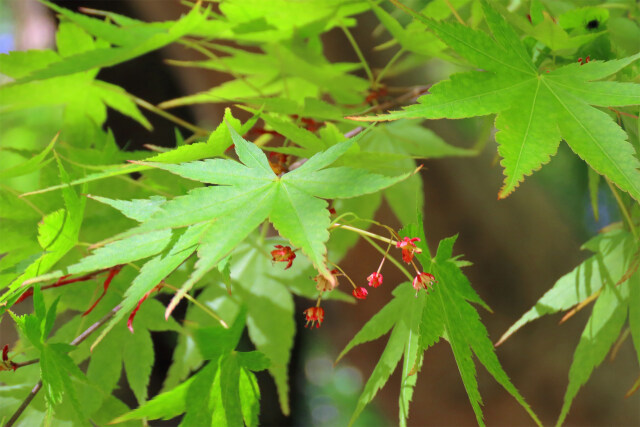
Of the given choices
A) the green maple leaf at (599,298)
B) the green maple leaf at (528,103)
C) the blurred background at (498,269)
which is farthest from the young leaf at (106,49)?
the blurred background at (498,269)

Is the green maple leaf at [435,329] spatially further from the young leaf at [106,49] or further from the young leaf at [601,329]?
the young leaf at [106,49]

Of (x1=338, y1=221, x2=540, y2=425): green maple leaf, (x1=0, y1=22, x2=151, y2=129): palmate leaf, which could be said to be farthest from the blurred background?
(x1=338, y1=221, x2=540, y2=425): green maple leaf

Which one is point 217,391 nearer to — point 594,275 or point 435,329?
point 435,329

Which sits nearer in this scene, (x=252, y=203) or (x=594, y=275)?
(x=252, y=203)

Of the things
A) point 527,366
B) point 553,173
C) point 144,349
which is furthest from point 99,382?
point 553,173

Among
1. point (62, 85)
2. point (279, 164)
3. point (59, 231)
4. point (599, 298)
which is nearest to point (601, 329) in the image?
point (599, 298)

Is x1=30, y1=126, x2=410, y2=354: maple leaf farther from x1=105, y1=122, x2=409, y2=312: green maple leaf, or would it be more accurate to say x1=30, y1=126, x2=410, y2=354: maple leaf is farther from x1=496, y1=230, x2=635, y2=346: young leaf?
x1=496, y1=230, x2=635, y2=346: young leaf
